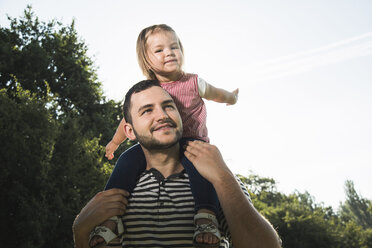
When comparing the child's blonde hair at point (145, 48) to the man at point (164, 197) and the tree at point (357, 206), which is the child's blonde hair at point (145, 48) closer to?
the man at point (164, 197)

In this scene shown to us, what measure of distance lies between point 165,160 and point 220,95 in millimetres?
1124

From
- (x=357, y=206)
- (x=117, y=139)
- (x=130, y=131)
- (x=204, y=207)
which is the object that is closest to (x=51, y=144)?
(x=117, y=139)

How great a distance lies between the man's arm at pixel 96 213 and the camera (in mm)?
1661

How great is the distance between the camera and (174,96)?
2.40 metres

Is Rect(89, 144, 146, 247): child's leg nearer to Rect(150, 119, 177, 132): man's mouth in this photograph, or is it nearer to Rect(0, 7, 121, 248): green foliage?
Rect(150, 119, 177, 132): man's mouth

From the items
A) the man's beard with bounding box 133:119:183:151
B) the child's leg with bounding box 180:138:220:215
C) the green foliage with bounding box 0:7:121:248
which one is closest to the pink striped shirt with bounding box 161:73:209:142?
the man's beard with bounding box 133:119:183:151

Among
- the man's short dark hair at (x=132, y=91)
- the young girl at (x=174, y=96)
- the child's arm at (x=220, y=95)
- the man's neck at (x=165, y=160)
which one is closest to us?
the young girl at (x=174, y=96)

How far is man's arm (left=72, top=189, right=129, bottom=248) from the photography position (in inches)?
65.4

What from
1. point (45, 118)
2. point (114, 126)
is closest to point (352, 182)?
point (114, 126)

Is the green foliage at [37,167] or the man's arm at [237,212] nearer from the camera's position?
the man's arm at [237,212]

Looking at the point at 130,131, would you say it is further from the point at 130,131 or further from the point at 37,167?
the point at 37,167

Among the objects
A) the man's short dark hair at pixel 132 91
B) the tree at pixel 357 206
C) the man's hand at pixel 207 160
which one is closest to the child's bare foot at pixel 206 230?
the man's hand at pixel 207 160

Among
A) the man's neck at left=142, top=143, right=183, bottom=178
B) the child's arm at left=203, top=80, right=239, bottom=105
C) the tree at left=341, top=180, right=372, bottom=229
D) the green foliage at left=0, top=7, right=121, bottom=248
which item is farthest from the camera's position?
the tree at left=341, top=180, right=372, bottom=229

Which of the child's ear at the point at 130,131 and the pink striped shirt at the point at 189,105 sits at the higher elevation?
the pink striped shirt at the point at 189,105
